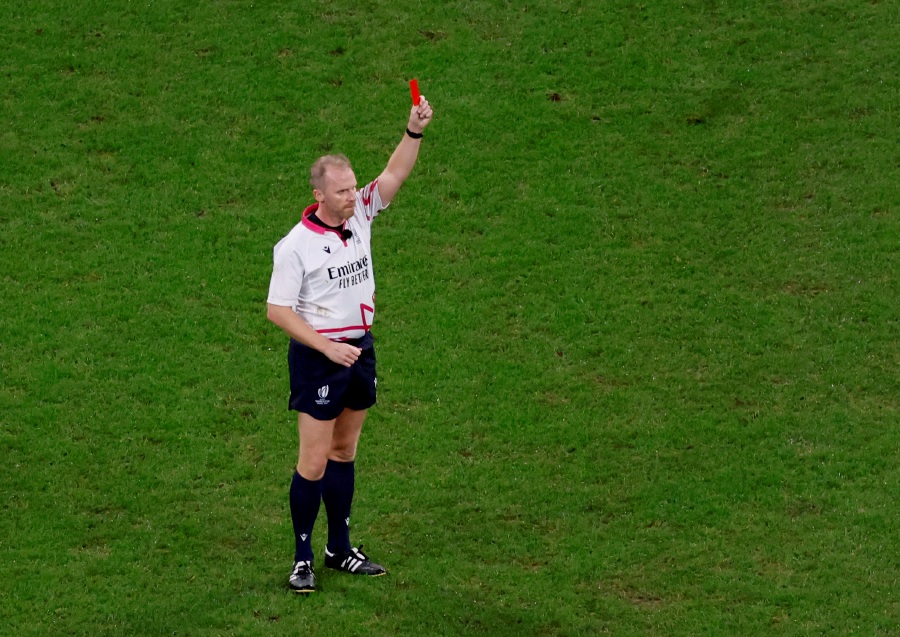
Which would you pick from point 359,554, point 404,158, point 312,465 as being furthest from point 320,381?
point 404,158

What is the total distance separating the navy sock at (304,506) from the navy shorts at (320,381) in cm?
46

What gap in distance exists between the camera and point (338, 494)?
307 inches

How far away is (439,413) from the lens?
9.58m

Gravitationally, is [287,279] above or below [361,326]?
above

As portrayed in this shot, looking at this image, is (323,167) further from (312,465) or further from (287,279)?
(312,465)

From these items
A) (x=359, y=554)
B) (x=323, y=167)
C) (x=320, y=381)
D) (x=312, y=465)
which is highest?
(x=323, y=167)

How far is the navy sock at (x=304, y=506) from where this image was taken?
7.58 metres

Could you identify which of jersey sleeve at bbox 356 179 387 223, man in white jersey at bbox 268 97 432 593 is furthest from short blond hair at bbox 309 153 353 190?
jersey sleeve at bbox 356 179 387 223

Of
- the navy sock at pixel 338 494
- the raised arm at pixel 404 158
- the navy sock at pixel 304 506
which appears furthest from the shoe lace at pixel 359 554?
the raised arm at pixel 404 158

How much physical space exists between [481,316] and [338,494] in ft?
10.1

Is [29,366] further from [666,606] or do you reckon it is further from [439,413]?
[666,606]

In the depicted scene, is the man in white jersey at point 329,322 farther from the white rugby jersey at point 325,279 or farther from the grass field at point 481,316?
the grass field at point 481,316

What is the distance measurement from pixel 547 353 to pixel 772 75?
15.2ft

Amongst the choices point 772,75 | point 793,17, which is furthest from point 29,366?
point 793,17
